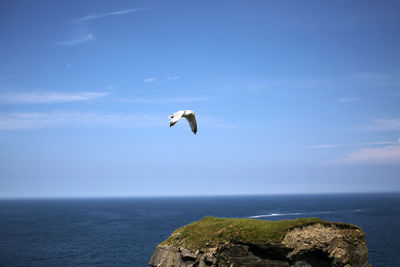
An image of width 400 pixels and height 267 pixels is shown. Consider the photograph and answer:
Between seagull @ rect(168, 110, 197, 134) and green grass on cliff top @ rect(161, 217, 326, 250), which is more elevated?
seagull @ rect(168, 110, 197, 134)

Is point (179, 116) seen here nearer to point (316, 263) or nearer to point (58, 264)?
point (316, 263)

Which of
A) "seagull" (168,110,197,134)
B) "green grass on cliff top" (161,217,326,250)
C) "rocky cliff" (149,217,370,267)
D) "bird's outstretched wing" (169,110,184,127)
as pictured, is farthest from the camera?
"green grass on cliff top" (161,217,326,250)

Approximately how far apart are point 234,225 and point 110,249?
4396cm

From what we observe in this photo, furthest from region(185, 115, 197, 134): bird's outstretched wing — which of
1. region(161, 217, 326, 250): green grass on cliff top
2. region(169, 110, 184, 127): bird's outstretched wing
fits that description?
region(161, 217, 326, 250): green grass on cliff top

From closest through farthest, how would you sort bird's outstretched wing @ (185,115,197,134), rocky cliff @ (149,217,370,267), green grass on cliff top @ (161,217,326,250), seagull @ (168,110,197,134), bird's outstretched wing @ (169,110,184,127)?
bird's outstretched wing @ (169,110,184,127)
seagull @ (168,110,197,134)
bird's outstretched wing @ (185,115,197,134)
rocky cliff @ (149,217,370,267)
green grass on cliff top @ (161,217,326,250)

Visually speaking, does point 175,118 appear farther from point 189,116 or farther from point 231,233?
point 231,233

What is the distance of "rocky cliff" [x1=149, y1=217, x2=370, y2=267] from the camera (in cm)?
2745

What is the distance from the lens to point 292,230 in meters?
28.4

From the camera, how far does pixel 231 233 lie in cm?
2898

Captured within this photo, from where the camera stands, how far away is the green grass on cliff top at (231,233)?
28312mm

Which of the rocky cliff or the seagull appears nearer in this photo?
the seagull

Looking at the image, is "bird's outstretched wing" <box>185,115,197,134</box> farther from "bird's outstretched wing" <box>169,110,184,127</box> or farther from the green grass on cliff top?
the green grass on cliff top

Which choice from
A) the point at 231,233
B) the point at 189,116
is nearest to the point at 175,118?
the point at 189,116

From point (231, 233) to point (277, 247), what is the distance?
164 inches
